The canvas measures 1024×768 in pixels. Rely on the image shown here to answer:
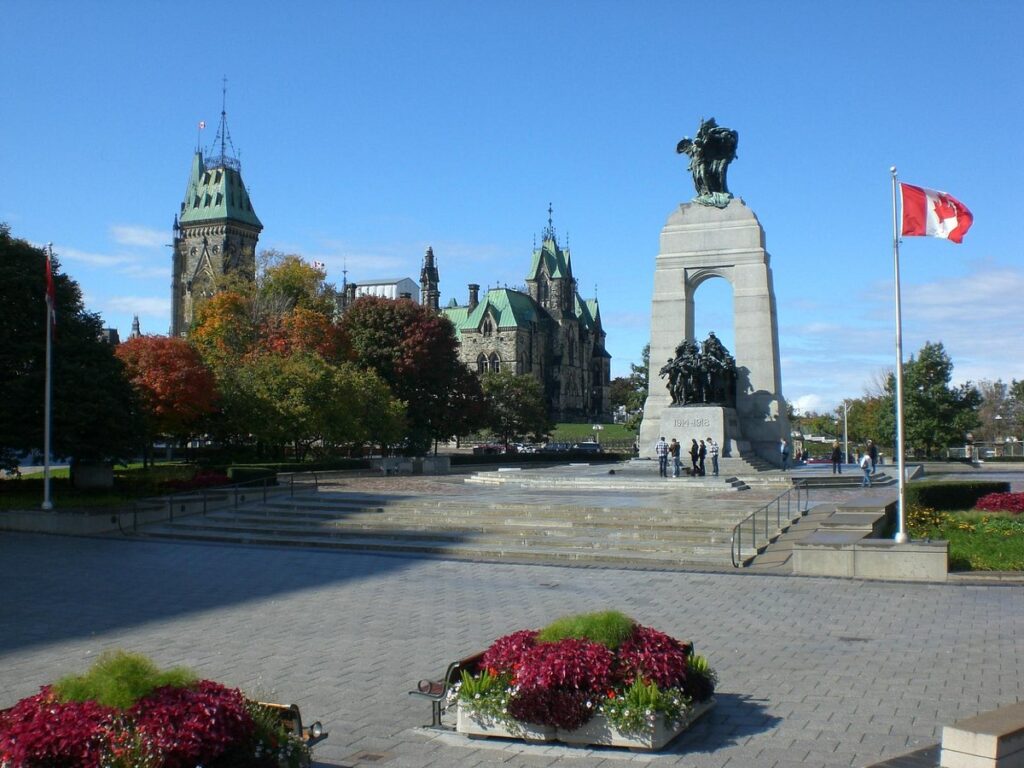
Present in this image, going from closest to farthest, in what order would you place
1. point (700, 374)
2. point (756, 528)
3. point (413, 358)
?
point (756, 528)
point (700, 374)
point (413, 358)

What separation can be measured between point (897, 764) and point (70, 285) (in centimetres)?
3098

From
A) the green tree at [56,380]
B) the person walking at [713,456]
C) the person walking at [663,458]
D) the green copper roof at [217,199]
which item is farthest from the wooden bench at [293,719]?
the green copper roof at [217,199]

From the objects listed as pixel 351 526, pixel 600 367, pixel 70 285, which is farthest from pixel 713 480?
pixel 600 367

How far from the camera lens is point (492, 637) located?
11312 millimetres

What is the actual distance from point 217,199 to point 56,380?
112 m

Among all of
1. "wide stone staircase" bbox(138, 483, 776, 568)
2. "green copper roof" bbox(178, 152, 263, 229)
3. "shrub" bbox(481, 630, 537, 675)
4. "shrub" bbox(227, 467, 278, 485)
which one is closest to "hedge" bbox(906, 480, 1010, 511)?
"wide stone staircase" bbox(138, 483, 776, 568)

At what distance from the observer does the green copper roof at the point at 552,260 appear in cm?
15038

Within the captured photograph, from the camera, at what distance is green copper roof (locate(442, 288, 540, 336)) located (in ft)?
449

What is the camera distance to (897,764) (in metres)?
5.83

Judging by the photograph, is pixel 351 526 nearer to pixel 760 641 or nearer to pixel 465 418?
pixel 760 641

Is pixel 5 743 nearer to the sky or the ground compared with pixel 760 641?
nearer to the sky

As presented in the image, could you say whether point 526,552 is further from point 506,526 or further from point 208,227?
point 208,227

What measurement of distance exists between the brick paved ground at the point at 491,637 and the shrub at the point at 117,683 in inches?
72.1

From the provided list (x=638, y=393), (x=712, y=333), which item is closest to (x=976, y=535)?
(x=712, y=333)
